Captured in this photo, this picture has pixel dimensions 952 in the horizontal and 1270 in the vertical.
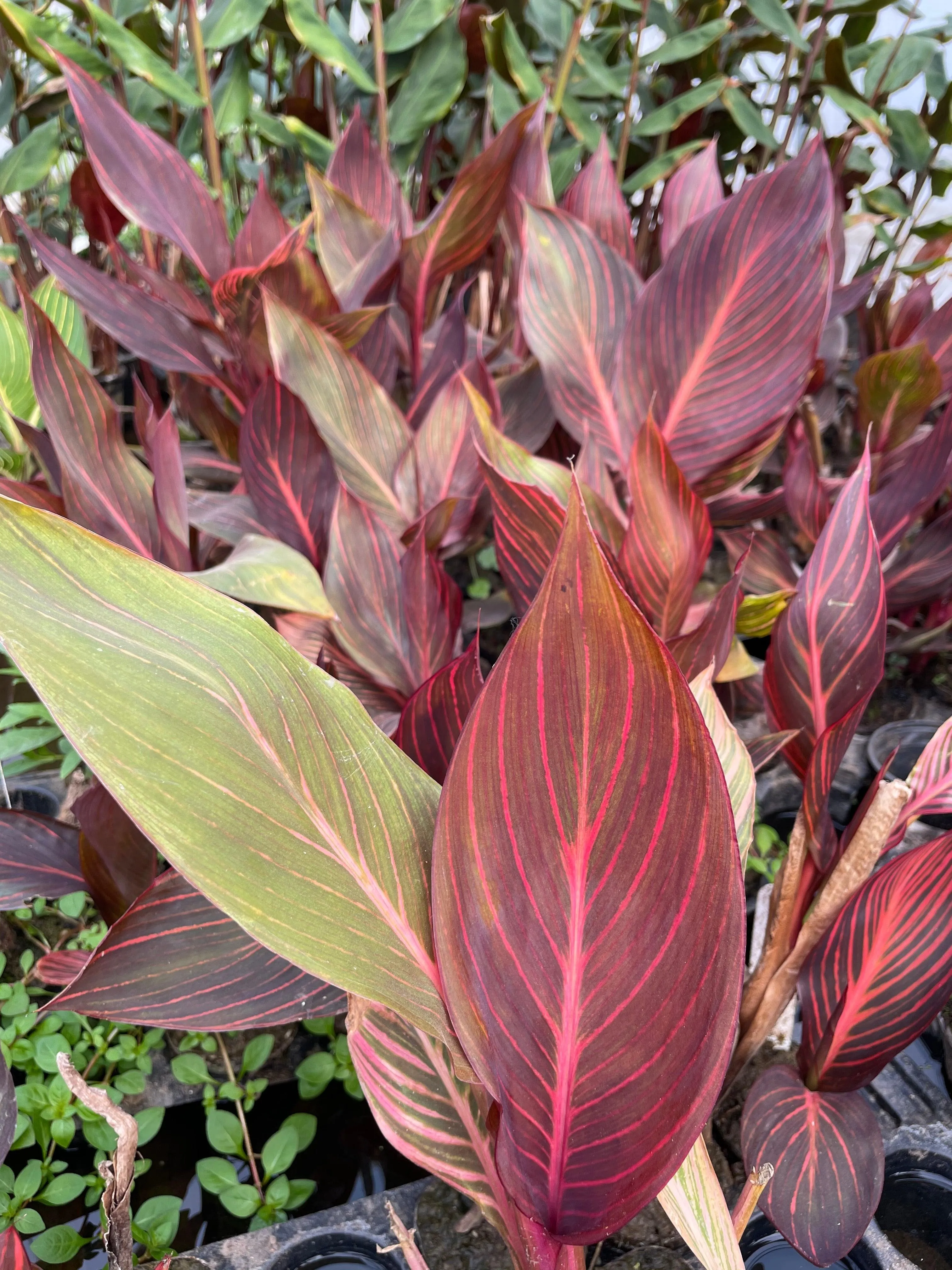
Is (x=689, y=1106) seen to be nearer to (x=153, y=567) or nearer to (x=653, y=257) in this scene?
(x=153, y=567)

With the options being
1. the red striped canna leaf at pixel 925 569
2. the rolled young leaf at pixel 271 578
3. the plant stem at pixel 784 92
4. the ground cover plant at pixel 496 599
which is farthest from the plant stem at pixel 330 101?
the red striped canna leaf at pixel 925 569

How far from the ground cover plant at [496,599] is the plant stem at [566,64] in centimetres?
2

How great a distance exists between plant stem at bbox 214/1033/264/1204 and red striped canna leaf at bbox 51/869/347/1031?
211 millimetres

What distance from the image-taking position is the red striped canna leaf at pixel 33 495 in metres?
0.74

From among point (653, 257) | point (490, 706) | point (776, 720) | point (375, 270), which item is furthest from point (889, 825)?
point (653, 257)

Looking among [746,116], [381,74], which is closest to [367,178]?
[381,74]

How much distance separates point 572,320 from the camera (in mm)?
977

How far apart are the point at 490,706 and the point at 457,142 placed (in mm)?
1890

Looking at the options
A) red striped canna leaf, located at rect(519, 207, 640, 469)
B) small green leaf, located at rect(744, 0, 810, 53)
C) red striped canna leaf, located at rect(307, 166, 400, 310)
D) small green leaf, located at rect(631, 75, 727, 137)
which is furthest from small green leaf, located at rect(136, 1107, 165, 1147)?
small green leaf, located at rect(744, 0, 810, 53)

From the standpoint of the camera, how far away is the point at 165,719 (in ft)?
1.15

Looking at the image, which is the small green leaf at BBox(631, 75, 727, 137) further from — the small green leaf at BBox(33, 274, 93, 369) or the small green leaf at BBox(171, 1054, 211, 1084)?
the small green leaf at BBox(171, 1054, 211, 1084)

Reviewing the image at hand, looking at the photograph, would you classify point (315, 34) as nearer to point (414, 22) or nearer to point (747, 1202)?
point (414, 22)

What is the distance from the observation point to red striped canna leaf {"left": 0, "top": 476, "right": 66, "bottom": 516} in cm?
74

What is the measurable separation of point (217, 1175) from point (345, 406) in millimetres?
700
